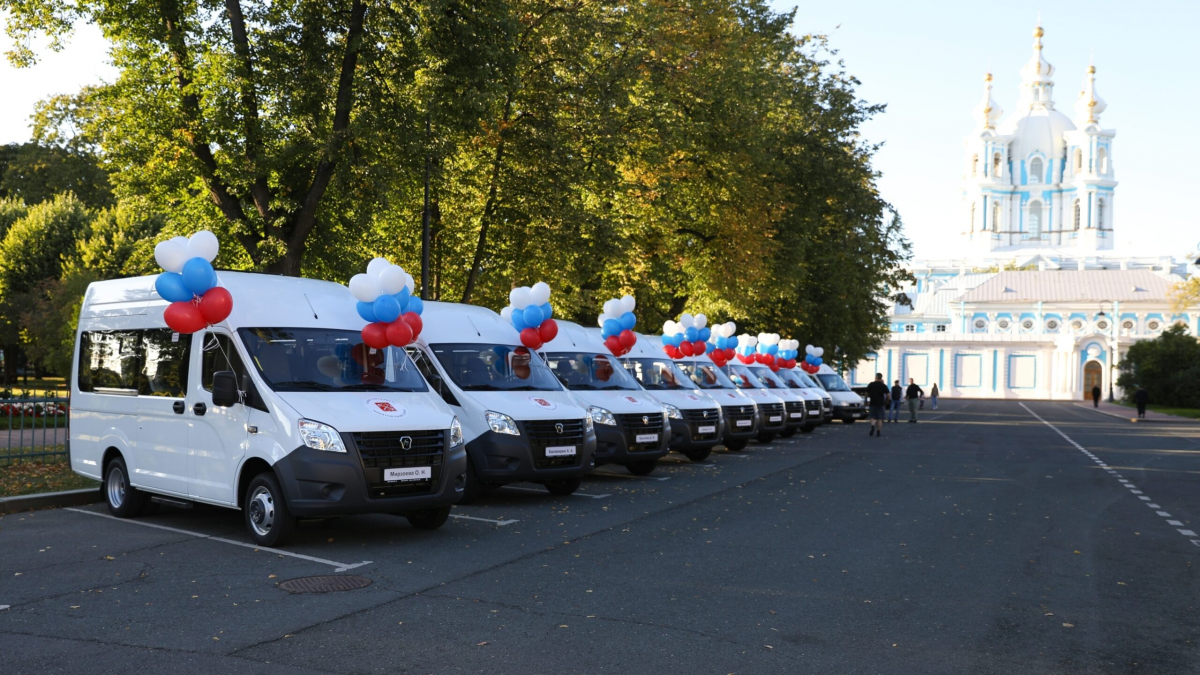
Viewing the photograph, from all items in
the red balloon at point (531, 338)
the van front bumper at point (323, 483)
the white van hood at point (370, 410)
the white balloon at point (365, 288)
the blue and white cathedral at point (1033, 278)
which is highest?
the blue and white cathedral at point (1033, 278)

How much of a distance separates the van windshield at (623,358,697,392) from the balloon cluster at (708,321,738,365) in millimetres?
4979

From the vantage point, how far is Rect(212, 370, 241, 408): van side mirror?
32.0 feet

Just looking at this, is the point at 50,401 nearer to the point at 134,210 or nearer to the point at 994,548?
the point at 134,210

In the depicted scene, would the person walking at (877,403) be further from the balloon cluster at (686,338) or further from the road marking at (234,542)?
the road marking at (234,542)

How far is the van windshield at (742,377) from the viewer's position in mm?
27261

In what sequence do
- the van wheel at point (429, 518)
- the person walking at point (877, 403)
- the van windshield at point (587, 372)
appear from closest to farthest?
the van wheel at point (429, 518) < the van windshield at point (587, 372) < the person walking at point (877, 403)

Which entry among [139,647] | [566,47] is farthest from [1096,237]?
[139,647]

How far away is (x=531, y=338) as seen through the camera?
15.3m

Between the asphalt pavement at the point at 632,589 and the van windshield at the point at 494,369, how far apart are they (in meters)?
1.42

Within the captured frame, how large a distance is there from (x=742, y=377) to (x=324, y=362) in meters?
18.3

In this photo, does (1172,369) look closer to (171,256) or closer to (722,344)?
(722,344)

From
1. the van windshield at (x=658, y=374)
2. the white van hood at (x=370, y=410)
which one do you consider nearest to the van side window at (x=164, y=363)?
the white van hood at (x=370, y=410)

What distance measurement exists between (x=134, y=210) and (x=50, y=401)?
8.25 meters

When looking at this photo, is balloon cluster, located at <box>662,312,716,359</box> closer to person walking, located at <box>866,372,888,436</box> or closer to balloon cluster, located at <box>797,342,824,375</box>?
person walking, located at <box>866,372,888,436</box>
